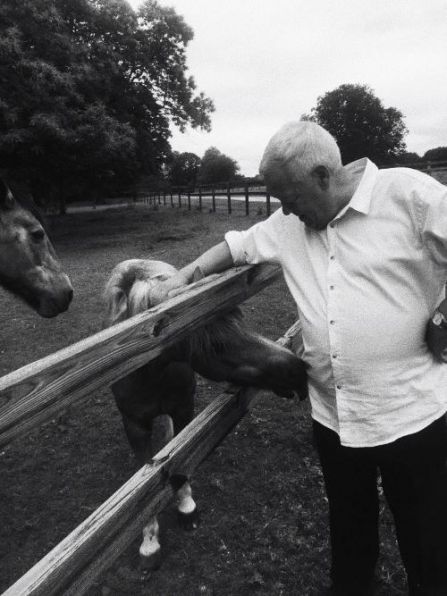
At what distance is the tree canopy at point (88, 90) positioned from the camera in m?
13.0

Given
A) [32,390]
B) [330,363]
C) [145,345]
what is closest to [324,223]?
[330,363]

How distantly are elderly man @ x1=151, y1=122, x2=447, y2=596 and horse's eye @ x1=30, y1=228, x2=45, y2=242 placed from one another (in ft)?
7.68

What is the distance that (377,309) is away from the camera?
1.60m

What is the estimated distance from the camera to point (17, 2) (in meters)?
13.1

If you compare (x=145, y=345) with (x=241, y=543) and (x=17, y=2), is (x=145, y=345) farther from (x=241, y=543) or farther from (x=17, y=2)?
(x=17, y=2)

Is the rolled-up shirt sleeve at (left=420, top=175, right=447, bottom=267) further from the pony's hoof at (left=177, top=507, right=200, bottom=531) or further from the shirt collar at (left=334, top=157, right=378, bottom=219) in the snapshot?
the pony's hoof at (left=177, top=507, right=200, bottom=531)

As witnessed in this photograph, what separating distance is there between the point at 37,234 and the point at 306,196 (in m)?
2.55

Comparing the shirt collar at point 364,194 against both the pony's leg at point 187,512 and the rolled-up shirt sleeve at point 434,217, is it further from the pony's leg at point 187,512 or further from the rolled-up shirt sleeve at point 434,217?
the pony's leg at point 187,512

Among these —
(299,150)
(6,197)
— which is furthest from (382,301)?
(6,197)

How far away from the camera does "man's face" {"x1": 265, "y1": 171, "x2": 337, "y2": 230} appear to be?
1630 mm

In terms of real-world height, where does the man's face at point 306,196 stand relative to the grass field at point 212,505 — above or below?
above

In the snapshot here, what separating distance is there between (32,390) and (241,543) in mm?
2078

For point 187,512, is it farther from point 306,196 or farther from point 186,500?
point 306,196

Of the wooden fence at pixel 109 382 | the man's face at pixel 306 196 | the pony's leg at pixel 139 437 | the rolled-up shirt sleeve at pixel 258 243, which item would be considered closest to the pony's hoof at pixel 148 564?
the pony's leg at pixel 139 437
